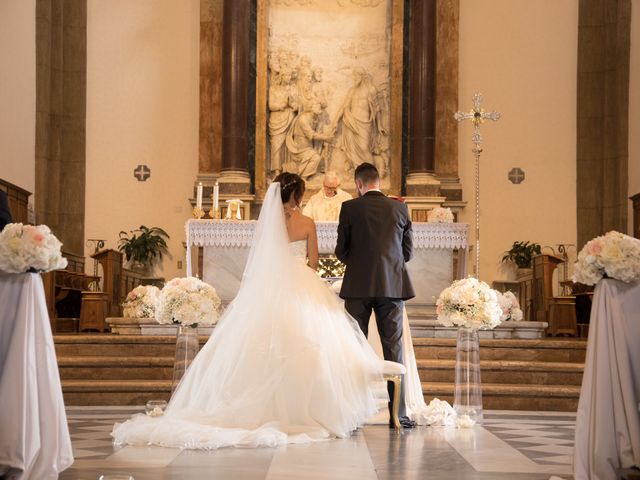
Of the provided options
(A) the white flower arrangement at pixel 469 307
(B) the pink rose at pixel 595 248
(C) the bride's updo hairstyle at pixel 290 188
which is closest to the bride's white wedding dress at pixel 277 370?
(C) the bride's updo hairstyle at pixel 290 188

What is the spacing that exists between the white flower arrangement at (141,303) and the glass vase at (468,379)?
4142 mm

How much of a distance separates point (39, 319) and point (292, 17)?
1168 centimetres

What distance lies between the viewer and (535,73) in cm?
1568

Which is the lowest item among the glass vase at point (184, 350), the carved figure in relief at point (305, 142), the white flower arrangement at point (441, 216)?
the glass vase at point (184, 350)

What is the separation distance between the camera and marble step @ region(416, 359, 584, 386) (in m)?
9.80

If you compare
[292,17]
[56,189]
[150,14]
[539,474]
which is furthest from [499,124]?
[539,474]

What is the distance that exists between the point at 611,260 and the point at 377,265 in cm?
271

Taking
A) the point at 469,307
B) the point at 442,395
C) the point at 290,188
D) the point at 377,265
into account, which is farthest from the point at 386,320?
the point at 442,395

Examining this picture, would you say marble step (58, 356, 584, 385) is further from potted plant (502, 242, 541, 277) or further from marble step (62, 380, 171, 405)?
potted plant (502, 242, 541, 277)

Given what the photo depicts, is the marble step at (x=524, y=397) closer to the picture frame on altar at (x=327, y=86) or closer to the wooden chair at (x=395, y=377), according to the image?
the wooden chair at (x=395, y=377)

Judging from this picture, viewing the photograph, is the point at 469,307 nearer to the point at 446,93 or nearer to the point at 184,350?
the point at 184,350

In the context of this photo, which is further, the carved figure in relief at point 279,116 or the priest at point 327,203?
the carved figure in relief at point 279,116

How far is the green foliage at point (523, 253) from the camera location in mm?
14930

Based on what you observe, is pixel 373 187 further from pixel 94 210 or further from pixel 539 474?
pixel 94 210
